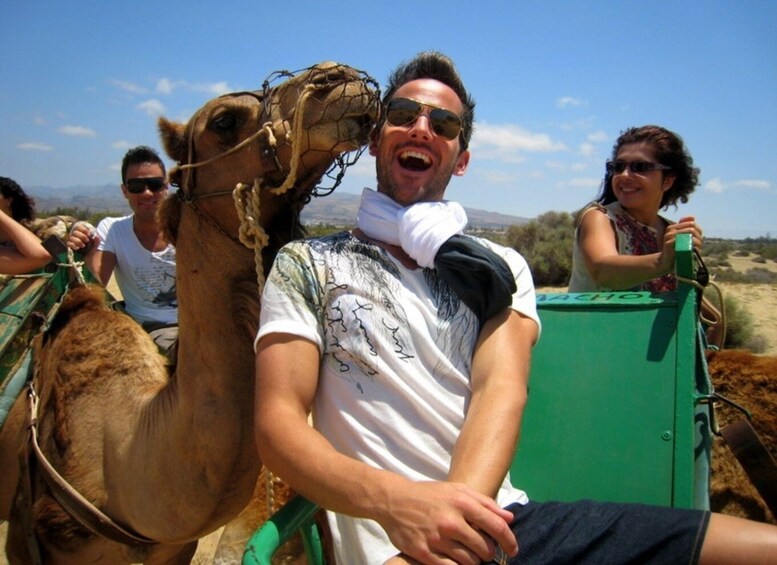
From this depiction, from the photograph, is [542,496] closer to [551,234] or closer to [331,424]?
[331,424]

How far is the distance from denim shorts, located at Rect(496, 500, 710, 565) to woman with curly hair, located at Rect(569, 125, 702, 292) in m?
1.45

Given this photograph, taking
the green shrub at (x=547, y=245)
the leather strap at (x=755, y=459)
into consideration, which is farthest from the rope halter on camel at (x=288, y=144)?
the green shrub at (x=547, y=245)

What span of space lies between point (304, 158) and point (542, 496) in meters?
1.49

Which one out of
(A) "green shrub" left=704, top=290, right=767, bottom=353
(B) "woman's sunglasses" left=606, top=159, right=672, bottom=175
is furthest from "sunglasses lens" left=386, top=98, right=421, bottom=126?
(A) "green shrub" left=704, top=290, right=767, bottom=353

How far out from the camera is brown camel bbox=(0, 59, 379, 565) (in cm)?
211

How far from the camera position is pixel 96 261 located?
4.40m

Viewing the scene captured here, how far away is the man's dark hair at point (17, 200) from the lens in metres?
4.41

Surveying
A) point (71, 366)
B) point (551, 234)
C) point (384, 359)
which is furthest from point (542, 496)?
point (551, 234)

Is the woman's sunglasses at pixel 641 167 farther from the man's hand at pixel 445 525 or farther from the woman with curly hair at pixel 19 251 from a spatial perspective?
the woman with curly hair at pixel 19 251

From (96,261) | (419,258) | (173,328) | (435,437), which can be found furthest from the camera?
(96,261)

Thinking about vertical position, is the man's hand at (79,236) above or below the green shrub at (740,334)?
above

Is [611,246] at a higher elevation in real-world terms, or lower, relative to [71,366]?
higher

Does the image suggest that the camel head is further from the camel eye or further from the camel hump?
the camel hump

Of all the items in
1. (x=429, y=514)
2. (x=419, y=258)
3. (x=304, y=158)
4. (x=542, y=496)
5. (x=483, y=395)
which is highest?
(x=304, y=158)
